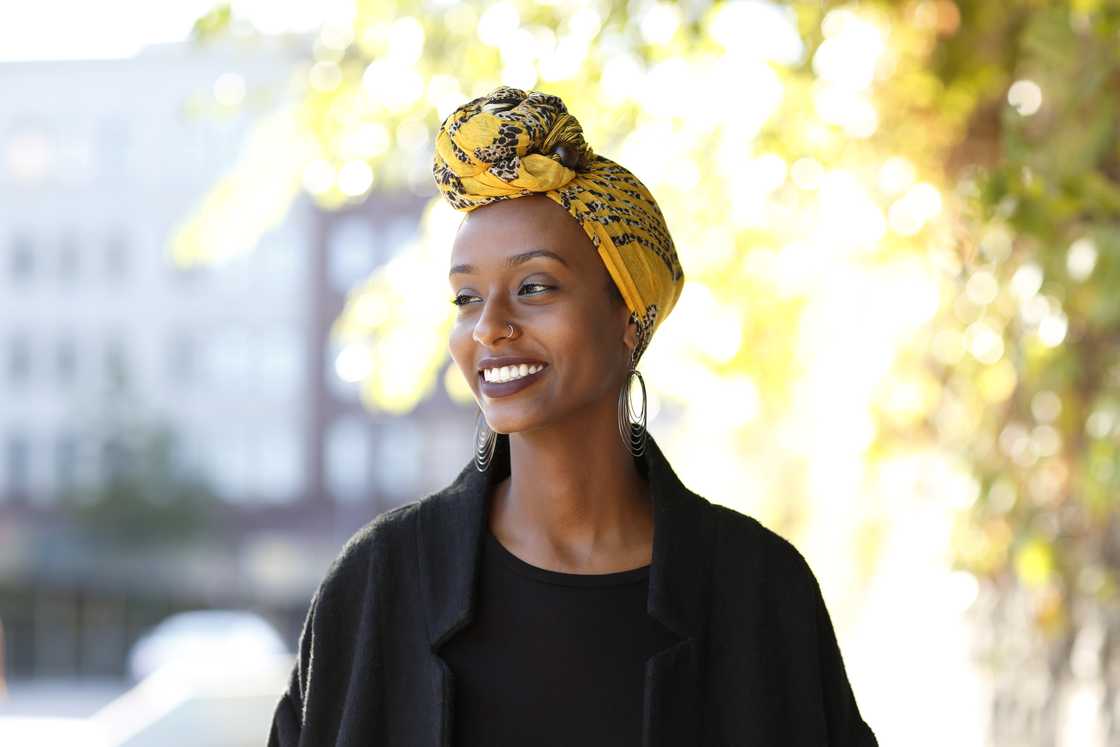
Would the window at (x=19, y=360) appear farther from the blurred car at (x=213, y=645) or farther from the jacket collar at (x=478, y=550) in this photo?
the jacket collar at (x=478, y=550)

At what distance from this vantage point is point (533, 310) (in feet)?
5.23

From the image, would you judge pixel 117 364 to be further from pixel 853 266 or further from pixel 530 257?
pixel 530 257

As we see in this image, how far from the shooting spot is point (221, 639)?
21141mm

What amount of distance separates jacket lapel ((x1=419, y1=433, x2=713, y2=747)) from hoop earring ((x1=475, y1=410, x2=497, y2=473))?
1 centimetres

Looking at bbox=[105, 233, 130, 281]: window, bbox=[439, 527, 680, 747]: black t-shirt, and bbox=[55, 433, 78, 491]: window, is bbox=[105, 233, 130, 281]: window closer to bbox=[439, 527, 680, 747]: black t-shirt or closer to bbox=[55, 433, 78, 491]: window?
bbox=[55, 433, 78, 491]: window

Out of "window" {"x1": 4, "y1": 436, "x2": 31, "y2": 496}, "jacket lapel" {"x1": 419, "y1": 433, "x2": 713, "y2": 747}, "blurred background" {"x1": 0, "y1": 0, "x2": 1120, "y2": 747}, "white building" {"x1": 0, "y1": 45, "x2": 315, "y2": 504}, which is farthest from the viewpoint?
"window" {"x1": 4, "y1": 436, "x2": 31, "y2": 496}

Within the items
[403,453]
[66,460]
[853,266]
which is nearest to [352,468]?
[403,453]

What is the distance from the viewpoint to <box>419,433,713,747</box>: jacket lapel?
1.57m

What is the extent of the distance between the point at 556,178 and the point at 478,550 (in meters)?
0.42

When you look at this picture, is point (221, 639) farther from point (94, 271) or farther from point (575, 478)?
point (575, 478)

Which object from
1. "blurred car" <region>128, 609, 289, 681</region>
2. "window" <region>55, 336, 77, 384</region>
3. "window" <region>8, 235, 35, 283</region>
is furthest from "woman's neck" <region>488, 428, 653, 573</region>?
"window" <region>8, 235, 35, 283</region>

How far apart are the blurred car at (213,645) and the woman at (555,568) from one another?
18619 mm

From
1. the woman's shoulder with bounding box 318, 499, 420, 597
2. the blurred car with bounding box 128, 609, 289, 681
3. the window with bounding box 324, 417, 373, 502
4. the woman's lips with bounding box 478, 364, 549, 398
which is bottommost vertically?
the blurred car with bounding box 128, 609, 289, 681

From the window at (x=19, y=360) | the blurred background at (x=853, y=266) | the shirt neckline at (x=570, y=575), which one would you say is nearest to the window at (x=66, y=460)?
the window at (x=19, y=360)
